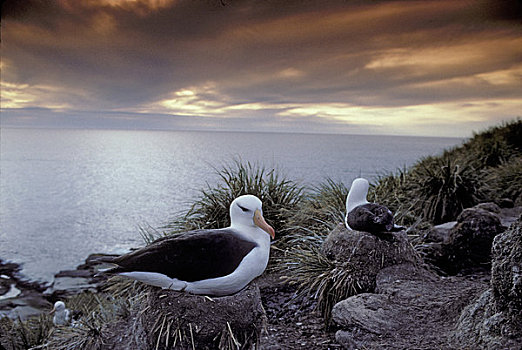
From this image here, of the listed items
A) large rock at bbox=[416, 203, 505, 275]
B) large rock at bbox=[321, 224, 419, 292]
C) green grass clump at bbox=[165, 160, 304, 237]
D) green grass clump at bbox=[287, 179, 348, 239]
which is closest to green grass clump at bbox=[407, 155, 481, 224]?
green grass clump at bbox=[287, 179, 348, 239]

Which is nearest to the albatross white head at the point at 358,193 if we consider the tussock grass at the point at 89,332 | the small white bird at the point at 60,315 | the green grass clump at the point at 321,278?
the green grass clump at the point at 321,278

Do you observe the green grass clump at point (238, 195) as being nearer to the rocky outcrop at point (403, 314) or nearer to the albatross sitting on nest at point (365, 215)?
the albatross sitting on nest at point (365, 215)

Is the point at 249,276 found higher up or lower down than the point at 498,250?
lower down

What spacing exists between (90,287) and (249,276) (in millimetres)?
10240

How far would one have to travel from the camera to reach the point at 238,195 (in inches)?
216

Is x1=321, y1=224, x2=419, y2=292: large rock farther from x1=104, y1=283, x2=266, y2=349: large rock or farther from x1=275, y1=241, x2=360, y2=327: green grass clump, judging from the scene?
x1=104, y1=283, x2=266, y2=349: large rock

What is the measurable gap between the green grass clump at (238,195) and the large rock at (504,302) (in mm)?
3229

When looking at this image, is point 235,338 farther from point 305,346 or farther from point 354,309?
point 354,309

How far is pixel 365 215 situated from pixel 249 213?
6.38 ft

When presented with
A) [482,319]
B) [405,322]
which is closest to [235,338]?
[405,322]

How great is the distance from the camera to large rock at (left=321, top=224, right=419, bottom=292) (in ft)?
13.0

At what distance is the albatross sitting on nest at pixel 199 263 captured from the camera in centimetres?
218

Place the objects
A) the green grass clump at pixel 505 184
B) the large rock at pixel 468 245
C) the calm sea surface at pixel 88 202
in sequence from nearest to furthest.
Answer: the large rock at pixel 468 245 → the green grass clump at pixel 505 184 → the calm sea surface at pixel 88 202

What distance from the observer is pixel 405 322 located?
3.02 metres
